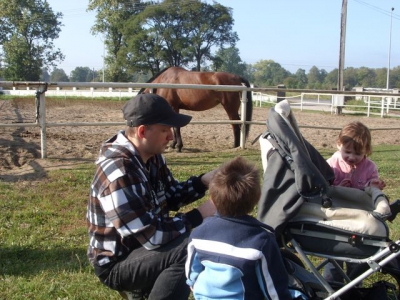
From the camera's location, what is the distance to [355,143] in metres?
3.05

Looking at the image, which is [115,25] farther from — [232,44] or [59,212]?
[59,212]

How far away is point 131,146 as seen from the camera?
242 centimetres

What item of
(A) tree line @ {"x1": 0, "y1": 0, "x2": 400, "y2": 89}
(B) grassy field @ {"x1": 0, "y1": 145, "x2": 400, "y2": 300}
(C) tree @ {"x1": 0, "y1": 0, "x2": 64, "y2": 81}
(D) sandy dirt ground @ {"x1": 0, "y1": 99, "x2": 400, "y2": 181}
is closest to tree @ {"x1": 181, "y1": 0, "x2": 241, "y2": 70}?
(A) tree line @ {"x1": 0, "y1": 0, "x2": 400, "y2": 89}

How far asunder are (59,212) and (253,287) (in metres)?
3.08

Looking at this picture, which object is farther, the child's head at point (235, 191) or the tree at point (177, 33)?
the tree at point (177, 33)

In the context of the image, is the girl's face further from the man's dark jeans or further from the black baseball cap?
the man's dark jeans

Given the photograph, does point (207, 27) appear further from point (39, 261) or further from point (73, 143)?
point (39, 261)

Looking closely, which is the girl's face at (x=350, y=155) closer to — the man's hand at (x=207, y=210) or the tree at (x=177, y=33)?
the man's hand at (x=207, y=210)

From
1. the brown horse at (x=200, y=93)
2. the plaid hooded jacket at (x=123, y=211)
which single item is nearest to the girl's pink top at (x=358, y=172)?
the plaid hooded jacket at (x=123, y=211)

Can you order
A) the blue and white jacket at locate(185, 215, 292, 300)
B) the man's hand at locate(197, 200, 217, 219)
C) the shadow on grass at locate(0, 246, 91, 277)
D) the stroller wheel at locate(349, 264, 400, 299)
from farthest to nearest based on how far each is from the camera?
the shadow on grass at locate(0, 246, 91, 277) < the stroller wheel at locate(349, 264, 400, 299) < the man's hand at locate(197, 200, 217, 219) < the blue and white jacket at locate(185, 215, 292, 300)

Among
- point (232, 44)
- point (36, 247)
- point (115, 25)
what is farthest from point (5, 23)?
point (36, 247)

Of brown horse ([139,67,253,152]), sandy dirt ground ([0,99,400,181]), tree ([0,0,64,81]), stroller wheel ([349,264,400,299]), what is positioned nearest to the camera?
stroller wheel ([349,264,400,299])

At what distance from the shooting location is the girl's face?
3.07 metres

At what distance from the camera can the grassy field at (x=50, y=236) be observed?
3074 millimetres
